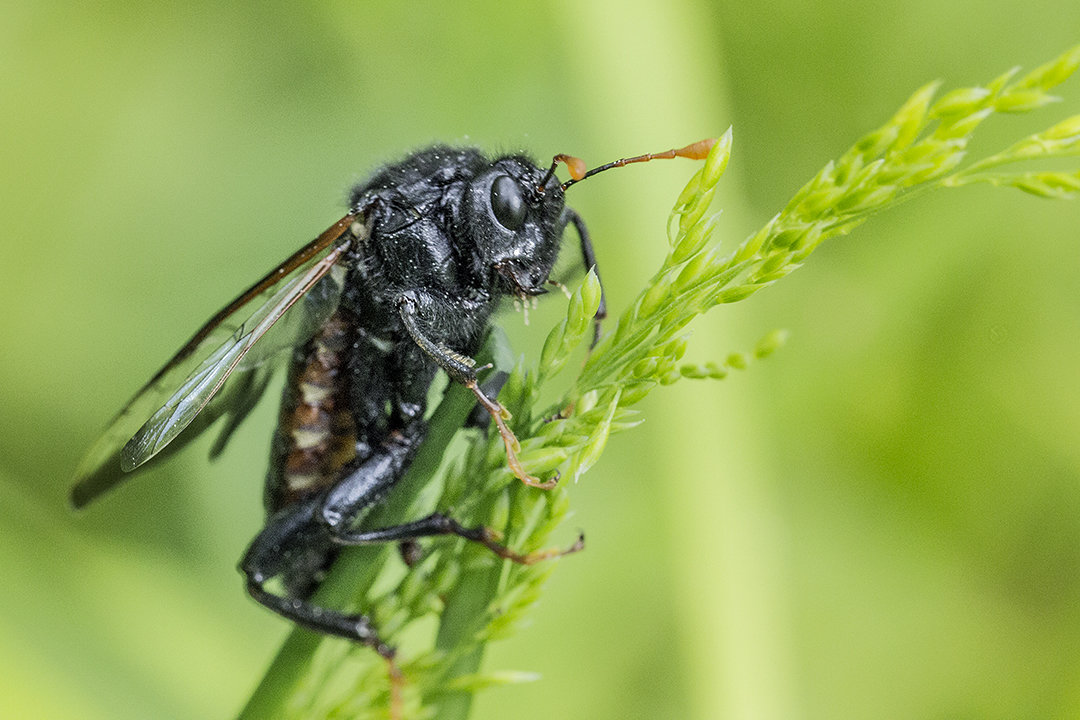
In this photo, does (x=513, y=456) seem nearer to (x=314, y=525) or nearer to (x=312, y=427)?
(x=314, y=525)

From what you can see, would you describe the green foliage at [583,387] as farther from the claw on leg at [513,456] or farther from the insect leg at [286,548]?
the insect leg at [286,548]

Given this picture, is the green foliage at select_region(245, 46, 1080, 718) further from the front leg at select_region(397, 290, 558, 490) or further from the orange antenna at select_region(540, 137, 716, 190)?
the orange antenna at select_region(540, 137, 716, 190)

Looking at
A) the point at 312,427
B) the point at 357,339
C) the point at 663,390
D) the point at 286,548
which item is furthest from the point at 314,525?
the point at 663,390

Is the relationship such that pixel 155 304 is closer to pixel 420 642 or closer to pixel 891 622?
pixel 420 642

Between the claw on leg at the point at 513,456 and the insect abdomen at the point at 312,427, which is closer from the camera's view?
the claw on leg at the point at 513,456

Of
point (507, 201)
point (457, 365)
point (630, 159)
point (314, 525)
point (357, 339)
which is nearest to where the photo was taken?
point (630, 159)

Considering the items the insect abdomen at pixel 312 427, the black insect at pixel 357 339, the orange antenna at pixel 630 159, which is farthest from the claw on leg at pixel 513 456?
the insect abdomen at pixel 312 427
